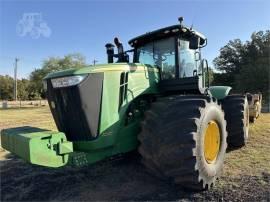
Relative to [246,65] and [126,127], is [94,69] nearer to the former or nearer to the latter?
[126,127]

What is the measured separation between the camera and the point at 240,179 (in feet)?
16.0

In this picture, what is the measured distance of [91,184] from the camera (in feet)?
16.4

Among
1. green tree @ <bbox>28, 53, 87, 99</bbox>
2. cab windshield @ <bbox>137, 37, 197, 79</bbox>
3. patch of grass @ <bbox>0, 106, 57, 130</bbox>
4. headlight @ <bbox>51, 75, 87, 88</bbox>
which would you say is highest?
green tree @ <bbox>28, 53, 87, 99</bbox>

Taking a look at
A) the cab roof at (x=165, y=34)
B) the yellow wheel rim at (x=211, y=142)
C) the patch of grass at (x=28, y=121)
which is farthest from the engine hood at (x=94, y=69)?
the patch of grass at (x=28, y=121)

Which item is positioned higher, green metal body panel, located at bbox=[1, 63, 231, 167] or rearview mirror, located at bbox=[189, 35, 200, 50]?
rearview mirror, located at bbox=[189, 35, 200, 50]

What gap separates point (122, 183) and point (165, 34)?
2.88 metres

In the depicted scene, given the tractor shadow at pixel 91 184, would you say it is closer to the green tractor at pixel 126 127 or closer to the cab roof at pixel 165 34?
the green tractor at pixel 126 127

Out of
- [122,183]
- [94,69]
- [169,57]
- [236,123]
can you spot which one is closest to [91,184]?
[122,183]

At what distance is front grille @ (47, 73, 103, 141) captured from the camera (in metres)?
4.25

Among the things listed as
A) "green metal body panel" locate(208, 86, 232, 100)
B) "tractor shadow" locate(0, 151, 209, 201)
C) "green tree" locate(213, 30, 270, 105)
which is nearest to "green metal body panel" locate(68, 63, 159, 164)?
"tractor shadow" locate(0, 151, 209, 201)

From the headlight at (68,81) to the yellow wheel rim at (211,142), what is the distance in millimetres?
2129

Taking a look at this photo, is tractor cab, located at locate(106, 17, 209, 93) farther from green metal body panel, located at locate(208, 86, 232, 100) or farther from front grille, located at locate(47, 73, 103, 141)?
front grille, located at locate(47, 73, 103, 141)

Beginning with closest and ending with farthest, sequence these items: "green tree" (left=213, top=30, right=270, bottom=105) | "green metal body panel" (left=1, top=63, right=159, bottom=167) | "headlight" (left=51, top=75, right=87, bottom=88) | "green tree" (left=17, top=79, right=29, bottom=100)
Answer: "green metal body panel" (left=1, top=63, right=159, bottom=167) → "headlight" (left=51, top=75, right=87, bottom=88) → "green tree" (left=213, top=30, right=270, bottom=105) → "green tree" (left=17, top=79, right=29, bottom=100)

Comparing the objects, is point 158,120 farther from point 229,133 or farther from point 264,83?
point 264,83
